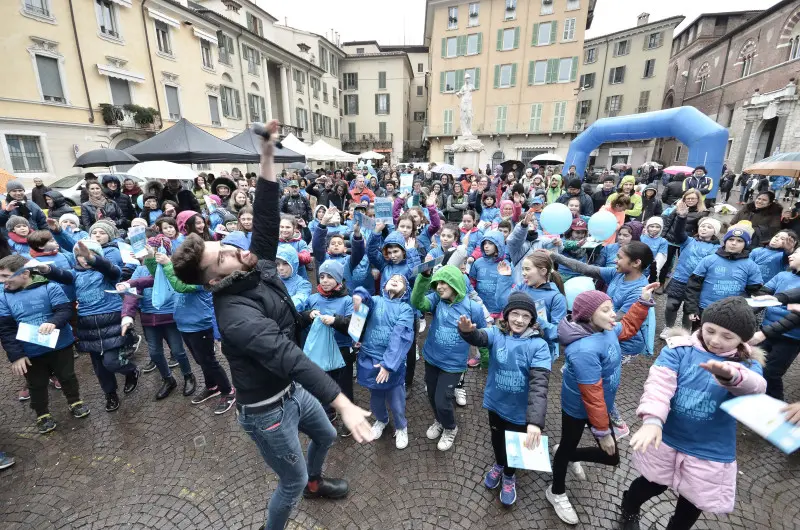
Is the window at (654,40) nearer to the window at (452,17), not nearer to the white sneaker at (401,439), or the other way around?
the window at (452,17)

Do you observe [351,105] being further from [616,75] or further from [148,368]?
[148,368]

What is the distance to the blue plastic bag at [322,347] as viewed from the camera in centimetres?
314

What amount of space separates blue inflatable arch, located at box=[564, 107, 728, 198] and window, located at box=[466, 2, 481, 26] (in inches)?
796

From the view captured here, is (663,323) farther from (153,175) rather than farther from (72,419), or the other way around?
(153,175)

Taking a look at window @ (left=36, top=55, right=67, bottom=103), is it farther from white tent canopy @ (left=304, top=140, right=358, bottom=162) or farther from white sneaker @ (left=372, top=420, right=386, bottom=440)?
white sneaker @ (left=372, top=420, right=386, bottom=440)

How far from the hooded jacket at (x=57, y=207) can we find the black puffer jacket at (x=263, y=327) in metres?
7.41

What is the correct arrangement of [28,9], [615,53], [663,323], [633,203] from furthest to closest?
[615,53] → [28,9] → [633,203] → [663,323]

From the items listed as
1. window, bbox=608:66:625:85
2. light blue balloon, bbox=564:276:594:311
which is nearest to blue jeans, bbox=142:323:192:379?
light blue balloon, bbox=564:276:594:311

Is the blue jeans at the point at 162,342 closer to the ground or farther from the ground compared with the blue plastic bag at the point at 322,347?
closer to the ground

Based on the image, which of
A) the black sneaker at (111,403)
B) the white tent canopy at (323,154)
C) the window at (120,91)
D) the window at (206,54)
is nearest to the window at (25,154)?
the window at (120,91)

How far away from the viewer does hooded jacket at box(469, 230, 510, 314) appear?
4.34 meters

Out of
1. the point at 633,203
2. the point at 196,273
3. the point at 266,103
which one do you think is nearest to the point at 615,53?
the point at 266,103

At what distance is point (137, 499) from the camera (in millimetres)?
2877

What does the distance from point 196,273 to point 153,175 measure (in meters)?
7.22
